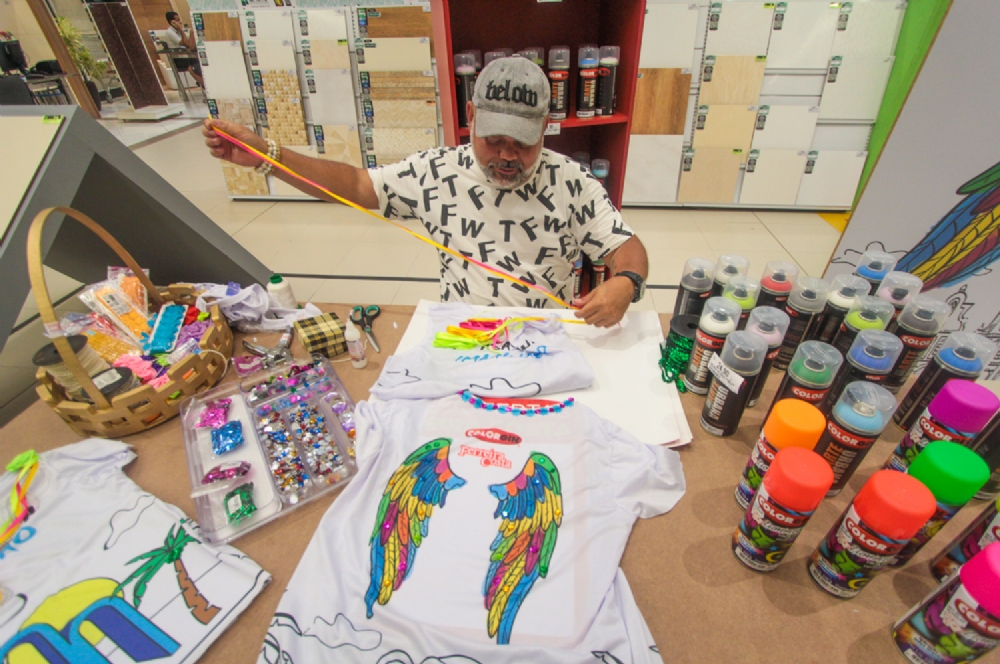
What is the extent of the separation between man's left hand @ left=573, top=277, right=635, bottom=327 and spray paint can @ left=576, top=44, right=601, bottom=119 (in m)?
1.12

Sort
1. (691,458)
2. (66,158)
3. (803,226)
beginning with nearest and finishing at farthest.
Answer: (691,458) → (66,158) → (803,226)

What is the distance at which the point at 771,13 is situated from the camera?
11.6 ft

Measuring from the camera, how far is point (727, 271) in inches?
49.7

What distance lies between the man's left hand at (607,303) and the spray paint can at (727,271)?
0.73 feet

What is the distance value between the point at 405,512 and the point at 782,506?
0.63 meters

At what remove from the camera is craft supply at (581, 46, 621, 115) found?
202 cm

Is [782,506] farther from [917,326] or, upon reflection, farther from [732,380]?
[917,326]

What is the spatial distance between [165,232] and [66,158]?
0.38m

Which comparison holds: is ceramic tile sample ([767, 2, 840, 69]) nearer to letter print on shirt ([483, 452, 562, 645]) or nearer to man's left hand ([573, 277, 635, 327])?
man's left hand ([573, 277, 635, 327])

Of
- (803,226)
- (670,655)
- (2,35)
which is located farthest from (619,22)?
(2,35)

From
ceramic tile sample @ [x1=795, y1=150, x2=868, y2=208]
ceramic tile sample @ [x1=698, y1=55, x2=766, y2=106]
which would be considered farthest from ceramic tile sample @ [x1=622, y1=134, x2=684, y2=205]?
ceramic tile sample @ [x1=795, y1=150, x2=868, y2=208]

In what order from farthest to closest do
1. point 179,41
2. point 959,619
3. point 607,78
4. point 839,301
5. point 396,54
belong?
1. point 179,41
2. point 396,54
3. point 607,78
4. point 839,301
5. point 959,619

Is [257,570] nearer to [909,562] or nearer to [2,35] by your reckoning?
[909,562]

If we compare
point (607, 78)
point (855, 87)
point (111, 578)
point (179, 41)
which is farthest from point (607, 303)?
point (179, 41)
